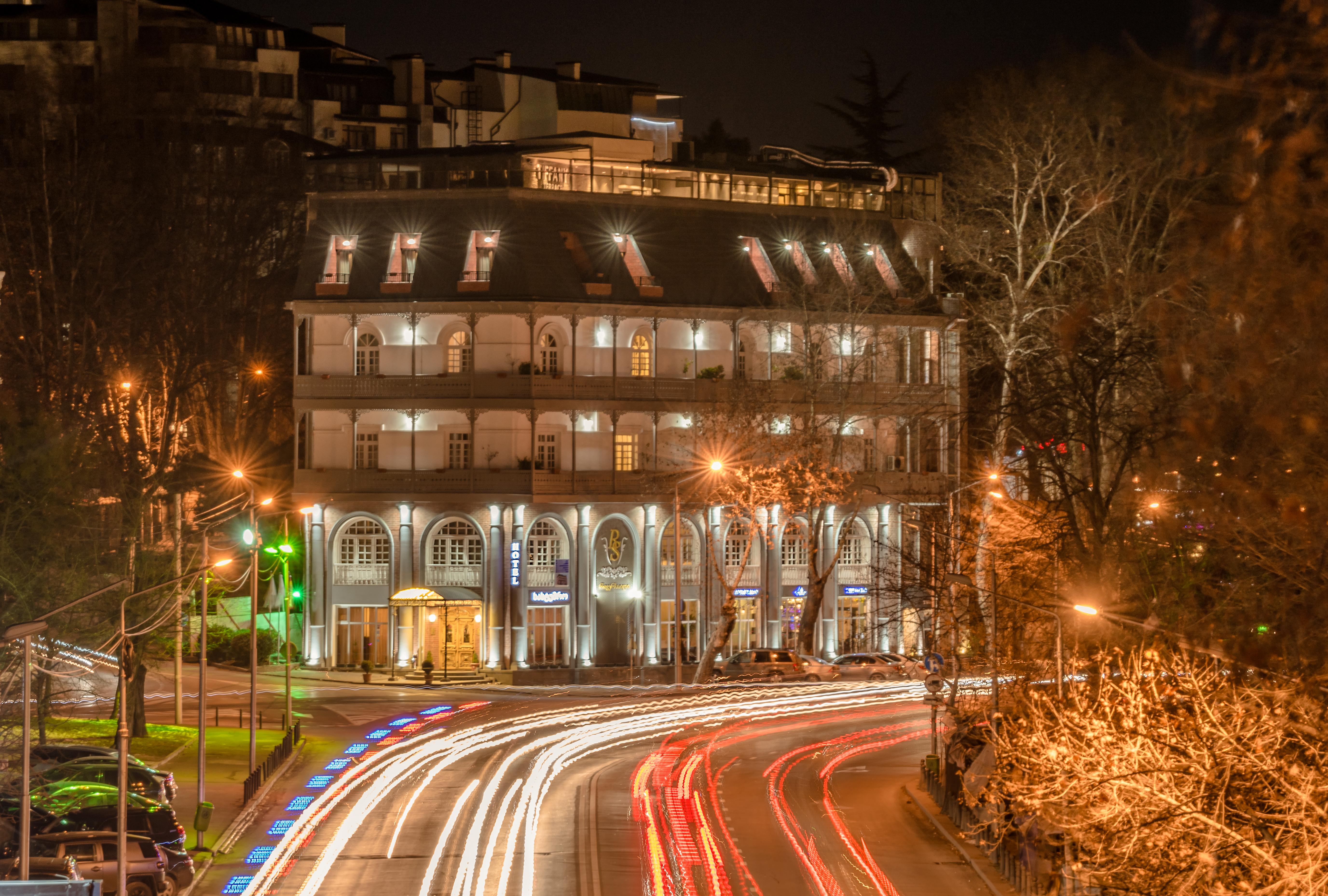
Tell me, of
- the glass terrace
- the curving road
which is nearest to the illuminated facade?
the glass terrace

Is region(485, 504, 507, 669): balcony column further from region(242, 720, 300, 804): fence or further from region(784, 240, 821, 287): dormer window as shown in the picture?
region(242, 720, 300, 804): fence

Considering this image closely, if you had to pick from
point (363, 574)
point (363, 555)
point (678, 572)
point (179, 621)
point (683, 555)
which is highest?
point (363, 555)

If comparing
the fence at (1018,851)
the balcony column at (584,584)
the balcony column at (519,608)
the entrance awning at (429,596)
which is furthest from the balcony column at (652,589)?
the fence at (1018,851)

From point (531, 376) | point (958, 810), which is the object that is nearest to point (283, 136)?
point (531, 376)

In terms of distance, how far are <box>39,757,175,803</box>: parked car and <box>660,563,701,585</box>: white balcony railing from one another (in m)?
34.9

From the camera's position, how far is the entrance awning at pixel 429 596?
63.8 metres

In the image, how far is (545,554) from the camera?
67.1 m

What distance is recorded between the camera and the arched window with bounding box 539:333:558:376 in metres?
68.2

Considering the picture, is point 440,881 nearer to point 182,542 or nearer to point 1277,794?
point 1277,794

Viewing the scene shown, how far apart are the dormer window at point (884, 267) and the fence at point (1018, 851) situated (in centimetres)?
3846

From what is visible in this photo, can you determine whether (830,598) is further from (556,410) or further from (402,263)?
(402,263)

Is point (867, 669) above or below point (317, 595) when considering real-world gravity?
below

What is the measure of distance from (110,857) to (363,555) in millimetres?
38665

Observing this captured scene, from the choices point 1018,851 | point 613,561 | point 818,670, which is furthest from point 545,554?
point 1018,851
